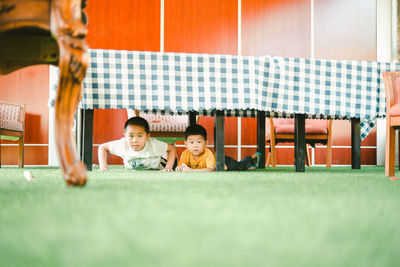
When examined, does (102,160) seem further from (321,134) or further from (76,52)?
(321,134)

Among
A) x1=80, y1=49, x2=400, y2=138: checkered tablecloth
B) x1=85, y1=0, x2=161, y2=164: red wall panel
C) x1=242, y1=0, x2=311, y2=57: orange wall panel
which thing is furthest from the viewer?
x1=242, y1=0, x2=311, y2=57: orange wall panel

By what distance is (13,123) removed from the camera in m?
2.81

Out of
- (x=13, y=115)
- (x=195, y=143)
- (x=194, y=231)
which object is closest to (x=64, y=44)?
(x=194, y=231)

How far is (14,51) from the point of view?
1.18 metres

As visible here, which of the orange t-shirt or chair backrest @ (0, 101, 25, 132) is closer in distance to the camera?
the orange t-shirt

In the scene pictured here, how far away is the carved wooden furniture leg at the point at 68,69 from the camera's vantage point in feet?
2.96

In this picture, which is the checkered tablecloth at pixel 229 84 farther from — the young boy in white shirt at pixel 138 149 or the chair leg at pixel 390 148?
the chair leg at pixel 390 148

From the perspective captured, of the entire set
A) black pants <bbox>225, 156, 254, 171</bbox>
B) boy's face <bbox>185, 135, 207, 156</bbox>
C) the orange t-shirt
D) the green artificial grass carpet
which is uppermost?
boy's face <bbox>185, 135, 207, 156</bbox>

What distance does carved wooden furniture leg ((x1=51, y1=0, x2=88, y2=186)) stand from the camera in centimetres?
90

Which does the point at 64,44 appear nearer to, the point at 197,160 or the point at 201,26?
the point at 197,160

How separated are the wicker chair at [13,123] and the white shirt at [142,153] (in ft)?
3.34

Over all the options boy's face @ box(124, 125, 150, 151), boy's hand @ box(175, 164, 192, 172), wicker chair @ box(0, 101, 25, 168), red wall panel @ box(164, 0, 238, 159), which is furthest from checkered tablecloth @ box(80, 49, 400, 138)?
red wall panel @ box(164, 0, 238, 159)

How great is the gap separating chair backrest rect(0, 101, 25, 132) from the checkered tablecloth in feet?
4.07

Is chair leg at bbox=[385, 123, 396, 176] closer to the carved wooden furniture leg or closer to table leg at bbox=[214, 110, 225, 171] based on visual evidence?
table leg at bbox=[214, 110, 225, 171]
